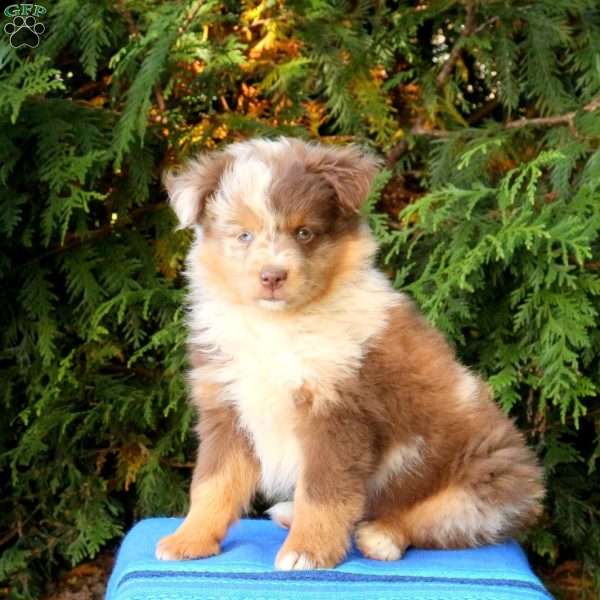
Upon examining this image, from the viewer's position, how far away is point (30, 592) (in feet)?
17.0

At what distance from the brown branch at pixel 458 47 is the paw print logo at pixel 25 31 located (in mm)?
2162

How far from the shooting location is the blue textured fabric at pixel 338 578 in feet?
9.25

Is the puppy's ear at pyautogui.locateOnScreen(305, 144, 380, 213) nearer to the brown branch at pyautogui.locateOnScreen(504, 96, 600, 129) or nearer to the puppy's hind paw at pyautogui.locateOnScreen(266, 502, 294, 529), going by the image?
the puppy's hind paw at pyautogui.locateOnScreen(266, 502, 294, 529)

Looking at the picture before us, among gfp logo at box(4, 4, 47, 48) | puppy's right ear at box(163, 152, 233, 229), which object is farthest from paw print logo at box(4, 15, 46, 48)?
puppy's right ear at box(163, 152, 233, 229)

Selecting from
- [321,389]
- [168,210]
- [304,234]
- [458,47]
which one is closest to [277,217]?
[304,234]

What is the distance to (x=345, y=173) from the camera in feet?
10.4

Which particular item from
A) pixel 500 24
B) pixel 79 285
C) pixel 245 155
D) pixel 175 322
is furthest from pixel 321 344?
pixel 500 24

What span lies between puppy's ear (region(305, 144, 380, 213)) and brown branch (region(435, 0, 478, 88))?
204cm

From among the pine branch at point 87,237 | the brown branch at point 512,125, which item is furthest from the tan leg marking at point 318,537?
the brown branch at point 512,125

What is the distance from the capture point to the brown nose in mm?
2990

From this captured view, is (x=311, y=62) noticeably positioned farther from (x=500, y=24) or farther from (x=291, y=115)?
(x=500, y=24)

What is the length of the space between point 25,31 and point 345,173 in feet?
8.18

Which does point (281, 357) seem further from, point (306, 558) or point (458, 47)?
point (458, 47)

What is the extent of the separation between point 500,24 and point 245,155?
240 centimetres
